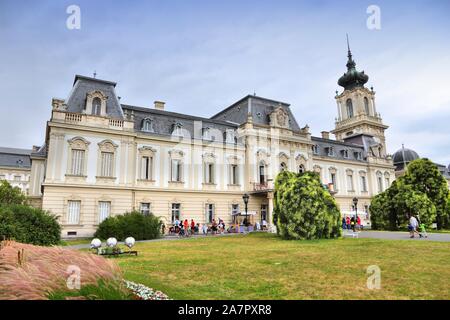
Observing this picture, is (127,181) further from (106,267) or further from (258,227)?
(106,267)

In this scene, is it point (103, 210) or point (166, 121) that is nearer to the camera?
point (103, 210)

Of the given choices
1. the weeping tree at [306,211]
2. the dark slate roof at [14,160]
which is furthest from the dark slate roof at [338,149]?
the dark slate roof at [14,160]

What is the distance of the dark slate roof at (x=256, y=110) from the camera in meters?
35.6

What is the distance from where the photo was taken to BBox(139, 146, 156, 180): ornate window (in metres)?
27.9

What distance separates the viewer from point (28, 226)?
10.8 m

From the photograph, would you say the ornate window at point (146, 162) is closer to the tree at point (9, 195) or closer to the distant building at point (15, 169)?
the tree at point (9, 195)

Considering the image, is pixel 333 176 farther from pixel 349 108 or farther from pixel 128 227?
pixel 128 227

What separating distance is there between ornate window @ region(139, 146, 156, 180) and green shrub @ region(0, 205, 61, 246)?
52.9ft

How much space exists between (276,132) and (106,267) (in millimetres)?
31180

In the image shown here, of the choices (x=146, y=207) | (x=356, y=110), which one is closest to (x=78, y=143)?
(x=146, y=207)

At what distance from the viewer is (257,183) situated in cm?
3316

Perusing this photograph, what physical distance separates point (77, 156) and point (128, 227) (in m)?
9.06
